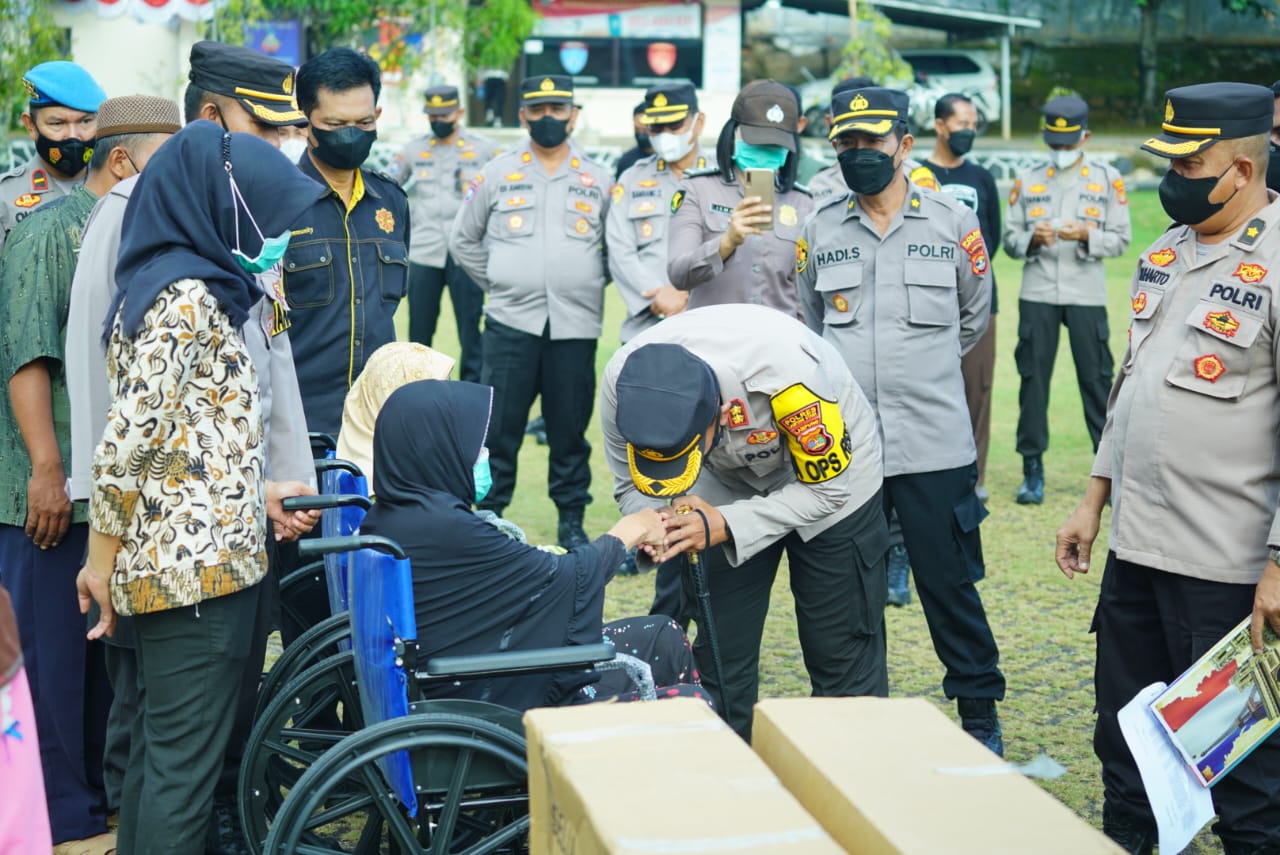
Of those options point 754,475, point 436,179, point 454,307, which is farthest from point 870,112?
point 436,179

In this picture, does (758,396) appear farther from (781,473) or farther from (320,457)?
(320,457)

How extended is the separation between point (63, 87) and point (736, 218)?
7.49 feet

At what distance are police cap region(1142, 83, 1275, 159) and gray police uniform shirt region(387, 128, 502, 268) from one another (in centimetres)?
612

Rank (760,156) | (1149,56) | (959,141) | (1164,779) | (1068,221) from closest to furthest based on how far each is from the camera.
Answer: (1164,779) → (760,156) → (959,141) → (1068,221) → (1149,56)

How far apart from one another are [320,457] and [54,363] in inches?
38.7

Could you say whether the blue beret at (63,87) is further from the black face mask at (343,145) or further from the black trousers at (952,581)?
the black trousers at (952,581)

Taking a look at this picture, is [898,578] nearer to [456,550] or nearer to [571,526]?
[571,526]

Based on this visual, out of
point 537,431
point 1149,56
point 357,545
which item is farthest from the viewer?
point 1149,56

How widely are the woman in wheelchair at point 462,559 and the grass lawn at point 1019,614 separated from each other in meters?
1.68

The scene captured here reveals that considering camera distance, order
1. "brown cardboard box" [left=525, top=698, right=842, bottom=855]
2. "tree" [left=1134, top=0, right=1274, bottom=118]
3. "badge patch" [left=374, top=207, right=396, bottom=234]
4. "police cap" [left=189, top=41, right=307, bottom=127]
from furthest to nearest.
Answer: "tree" [left=1134, top=0, right=1274, bottom=118], "badge patch" [left=374, top=207, right=396, bottom=234], "police cap" [left=189, top=41, right=307, bottom=127], "brown cardboard box" [left=525, top=698, right=842, bottom=855]

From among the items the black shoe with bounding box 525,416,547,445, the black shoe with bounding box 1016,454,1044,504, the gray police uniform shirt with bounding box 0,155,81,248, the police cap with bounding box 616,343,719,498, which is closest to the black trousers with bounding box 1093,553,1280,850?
the police cap with bounding box 616,343,719,498

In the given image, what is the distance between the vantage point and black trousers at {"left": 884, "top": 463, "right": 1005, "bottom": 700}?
4.46m

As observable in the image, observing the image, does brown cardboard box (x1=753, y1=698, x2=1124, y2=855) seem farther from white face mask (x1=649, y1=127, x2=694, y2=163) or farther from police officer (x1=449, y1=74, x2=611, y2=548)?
white face mask (x1=649, y1=127, x2=694, y2=163)

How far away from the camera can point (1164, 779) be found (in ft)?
10.9
